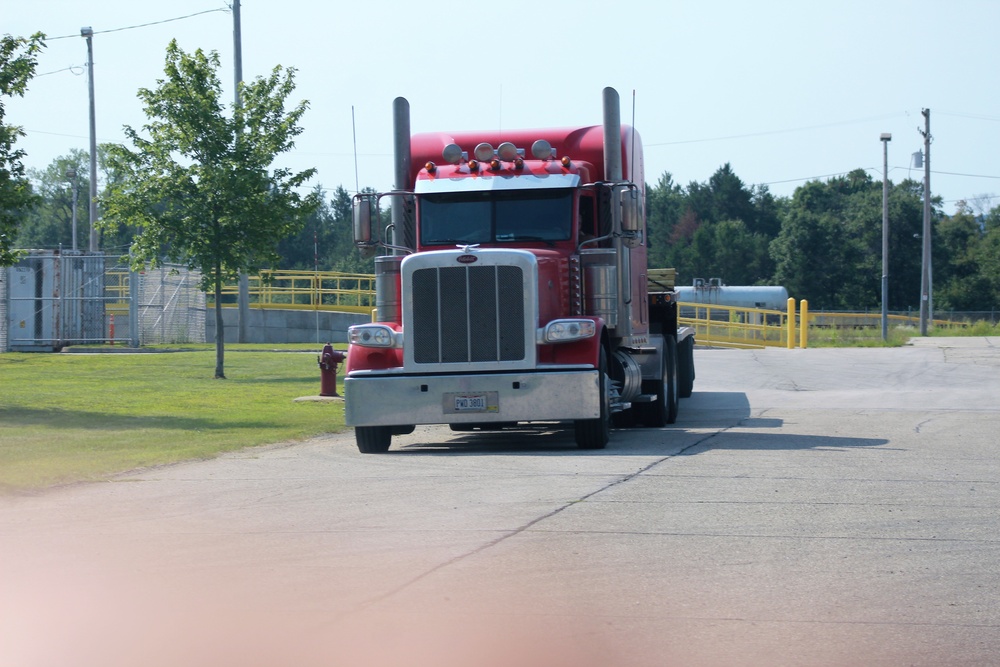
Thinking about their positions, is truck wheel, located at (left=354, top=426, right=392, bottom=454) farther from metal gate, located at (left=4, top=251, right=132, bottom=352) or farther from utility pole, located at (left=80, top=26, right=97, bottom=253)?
utility pole, located at (left=80, top=26, right=97, bottom=253)

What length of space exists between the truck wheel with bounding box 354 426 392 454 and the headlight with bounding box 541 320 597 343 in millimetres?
2096

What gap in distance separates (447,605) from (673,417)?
505 inches

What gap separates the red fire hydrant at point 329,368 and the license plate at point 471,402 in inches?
301

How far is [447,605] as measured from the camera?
645cm

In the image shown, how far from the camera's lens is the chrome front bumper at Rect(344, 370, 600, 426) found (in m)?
13.7

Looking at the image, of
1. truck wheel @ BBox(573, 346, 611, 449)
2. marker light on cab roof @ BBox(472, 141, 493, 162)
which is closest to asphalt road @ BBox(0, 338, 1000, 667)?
truck wheel @ BBox(573, 346, 611, 449)

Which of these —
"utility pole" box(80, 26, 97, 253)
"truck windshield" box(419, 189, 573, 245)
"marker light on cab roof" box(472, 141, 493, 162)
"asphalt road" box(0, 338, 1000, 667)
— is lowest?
"asphalt road" box(0, 338, 1000, 667)

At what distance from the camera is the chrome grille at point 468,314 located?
13.9m

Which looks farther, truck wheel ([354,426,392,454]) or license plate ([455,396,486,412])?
truck wheel ([354,426,392,454])

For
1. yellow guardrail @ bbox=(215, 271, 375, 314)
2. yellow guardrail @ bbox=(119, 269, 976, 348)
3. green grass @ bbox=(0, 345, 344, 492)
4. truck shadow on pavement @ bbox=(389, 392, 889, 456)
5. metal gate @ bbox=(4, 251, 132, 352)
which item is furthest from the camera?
yellow guardrail @ bbox=(215, 271, 375, 314)

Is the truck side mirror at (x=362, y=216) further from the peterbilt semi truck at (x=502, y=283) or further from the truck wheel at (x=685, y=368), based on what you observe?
the truck wheel at (x=685, y=368)

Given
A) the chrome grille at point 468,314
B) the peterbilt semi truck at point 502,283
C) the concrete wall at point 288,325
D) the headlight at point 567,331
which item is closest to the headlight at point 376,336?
the peterbilt semi truck at point 502,283

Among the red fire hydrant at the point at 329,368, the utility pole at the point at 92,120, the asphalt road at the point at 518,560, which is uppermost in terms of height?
the utility pole at the point at 92,120

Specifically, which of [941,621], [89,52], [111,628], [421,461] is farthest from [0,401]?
[89,52]
